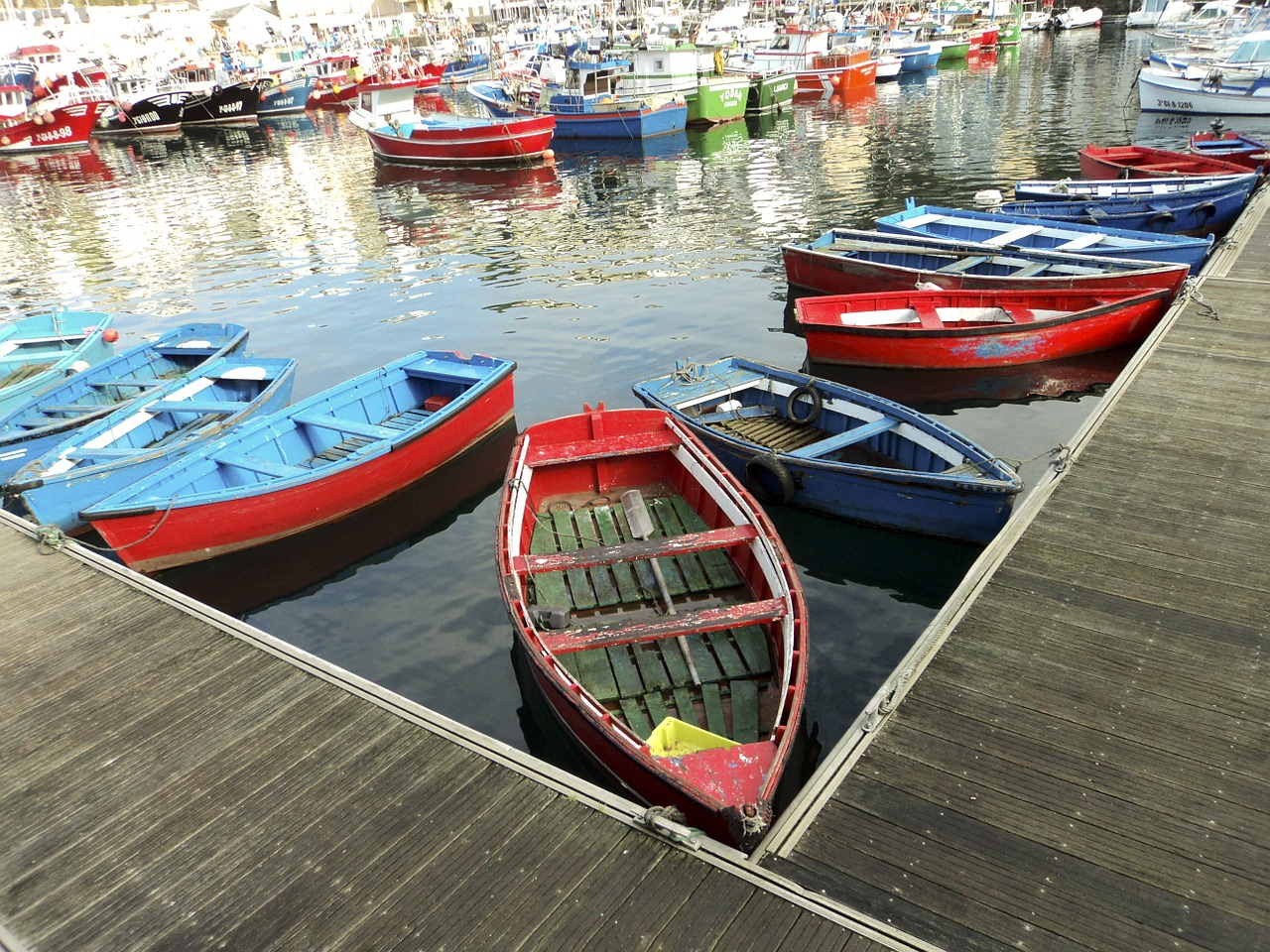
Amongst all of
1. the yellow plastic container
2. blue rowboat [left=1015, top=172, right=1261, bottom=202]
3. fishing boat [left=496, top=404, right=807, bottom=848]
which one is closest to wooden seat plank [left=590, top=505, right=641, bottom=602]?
fishing boat [left=496, top=404, right=807, bottom=848]

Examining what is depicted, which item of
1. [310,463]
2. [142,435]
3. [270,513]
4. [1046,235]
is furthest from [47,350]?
[1046,235]

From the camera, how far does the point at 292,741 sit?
24.2 ft

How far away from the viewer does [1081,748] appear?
682 centimetres

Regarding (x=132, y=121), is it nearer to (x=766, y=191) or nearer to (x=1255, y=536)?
(x=766, y=191)

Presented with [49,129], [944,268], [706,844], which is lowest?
[706,844]

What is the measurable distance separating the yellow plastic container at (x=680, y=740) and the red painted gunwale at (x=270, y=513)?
7613 mm

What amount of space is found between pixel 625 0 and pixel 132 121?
40553 millimetres

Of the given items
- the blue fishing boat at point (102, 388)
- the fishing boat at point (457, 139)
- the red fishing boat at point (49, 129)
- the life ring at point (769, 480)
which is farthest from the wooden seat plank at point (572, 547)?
the red fishing boat at point (49, 129)

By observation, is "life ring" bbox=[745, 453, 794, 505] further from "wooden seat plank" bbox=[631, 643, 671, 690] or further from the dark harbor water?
"wooden seat plank" bbox=[631, 643, 671, 690]

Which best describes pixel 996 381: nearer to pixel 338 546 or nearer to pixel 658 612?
pixel 658 612

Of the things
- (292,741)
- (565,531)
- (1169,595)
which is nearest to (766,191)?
(565,531)

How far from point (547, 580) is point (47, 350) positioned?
564 inches

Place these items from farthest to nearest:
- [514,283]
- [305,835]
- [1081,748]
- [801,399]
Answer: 1. [514,283]
2. [801,399]
3. [1081,748]
4. [305,835]

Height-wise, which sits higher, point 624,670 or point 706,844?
point 706,844
